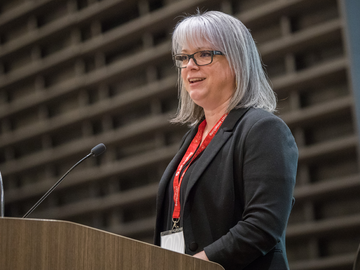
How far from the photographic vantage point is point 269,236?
1199 millimetres

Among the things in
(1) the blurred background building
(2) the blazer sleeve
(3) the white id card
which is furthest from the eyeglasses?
(1) the blurred background building

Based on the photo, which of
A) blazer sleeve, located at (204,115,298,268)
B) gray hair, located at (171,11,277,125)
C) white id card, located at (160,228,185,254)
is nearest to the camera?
blazer sleeve, located at (204,115,298,268)

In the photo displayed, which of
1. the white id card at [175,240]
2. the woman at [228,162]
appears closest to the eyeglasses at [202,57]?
the woman at [228,162]

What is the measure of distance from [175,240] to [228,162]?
277 mm

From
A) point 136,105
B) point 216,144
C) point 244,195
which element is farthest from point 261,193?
point 136,105

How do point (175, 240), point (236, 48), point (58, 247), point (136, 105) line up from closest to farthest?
1. point (58, 247)
2. point (175, 240)
3. point (236, 48)
4. point (136, 105)

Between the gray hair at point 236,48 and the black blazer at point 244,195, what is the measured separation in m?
0.09

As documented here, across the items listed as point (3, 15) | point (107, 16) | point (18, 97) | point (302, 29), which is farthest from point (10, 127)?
point (302, 29)

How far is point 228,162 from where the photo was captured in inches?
52.4

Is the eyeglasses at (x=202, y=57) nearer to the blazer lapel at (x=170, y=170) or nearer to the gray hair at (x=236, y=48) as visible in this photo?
the gray hair at (x=236, y=48)

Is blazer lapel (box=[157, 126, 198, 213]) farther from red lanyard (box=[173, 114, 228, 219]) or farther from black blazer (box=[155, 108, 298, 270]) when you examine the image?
black blazer (box=[155, 108, 298, 270])

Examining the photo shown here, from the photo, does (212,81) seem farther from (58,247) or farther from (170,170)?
(58,247)

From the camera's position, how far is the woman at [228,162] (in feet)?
3.98

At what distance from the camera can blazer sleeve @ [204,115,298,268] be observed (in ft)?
3.89
